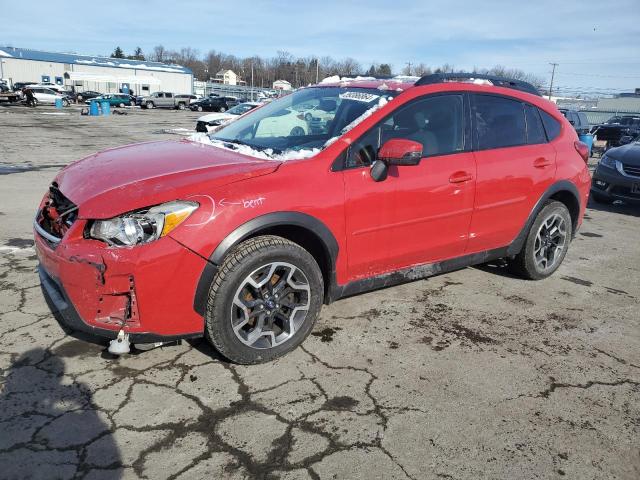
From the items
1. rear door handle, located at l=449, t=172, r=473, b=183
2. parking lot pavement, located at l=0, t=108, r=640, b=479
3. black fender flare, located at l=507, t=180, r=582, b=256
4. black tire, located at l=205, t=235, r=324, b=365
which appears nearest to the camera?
parking lot pavement, located at l=0, t=108, r=640, b=479

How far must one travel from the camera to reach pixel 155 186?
2768mm

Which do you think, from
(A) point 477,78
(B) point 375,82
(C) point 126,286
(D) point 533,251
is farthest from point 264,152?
(D) point 533,251

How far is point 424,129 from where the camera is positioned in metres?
3.63

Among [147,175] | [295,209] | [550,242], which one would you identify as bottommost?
[550,242]

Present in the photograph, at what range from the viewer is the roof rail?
3.76 metres

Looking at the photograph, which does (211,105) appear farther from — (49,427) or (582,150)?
(49,427)

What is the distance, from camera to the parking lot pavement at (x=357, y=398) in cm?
231

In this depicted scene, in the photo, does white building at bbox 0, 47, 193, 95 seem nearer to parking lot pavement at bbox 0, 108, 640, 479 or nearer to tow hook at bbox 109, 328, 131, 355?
parking lot pavement at bbox 0, 108, 640, 479

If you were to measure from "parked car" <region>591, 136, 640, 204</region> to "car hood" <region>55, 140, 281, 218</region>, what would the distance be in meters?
7.18

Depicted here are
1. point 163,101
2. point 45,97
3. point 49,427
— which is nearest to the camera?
point 49,427

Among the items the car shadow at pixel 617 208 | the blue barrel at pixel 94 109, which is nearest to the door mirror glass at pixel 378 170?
the car shadow at pixel 617 208

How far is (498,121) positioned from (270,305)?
2518mm

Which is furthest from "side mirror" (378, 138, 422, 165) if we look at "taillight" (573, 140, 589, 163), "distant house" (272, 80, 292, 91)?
"distant house" (272, 80, 292, 91)

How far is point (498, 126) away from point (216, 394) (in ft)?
10.0
